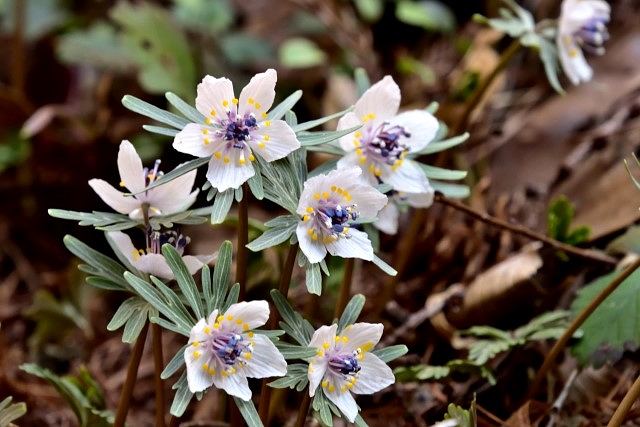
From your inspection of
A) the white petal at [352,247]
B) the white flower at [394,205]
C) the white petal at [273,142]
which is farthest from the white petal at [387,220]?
the white petal at [273,142]

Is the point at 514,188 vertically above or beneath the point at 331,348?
beneath

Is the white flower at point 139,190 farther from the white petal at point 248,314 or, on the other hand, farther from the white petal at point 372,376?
the white petal at point 372,376

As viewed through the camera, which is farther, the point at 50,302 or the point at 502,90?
the point at 502,90

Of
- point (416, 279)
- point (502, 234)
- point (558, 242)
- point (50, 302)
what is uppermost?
point (558, 242)

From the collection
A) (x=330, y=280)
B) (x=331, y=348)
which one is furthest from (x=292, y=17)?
(x=331, y=348)

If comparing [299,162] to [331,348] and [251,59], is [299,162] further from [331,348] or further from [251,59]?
[251,59]

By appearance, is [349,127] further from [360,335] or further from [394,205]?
[360,335]

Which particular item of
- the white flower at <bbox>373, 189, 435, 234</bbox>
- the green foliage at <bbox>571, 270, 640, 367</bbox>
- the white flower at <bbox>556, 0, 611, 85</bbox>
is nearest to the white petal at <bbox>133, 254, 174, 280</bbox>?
the white flower at <bbox>373, 189, 435, 234</bbox>
